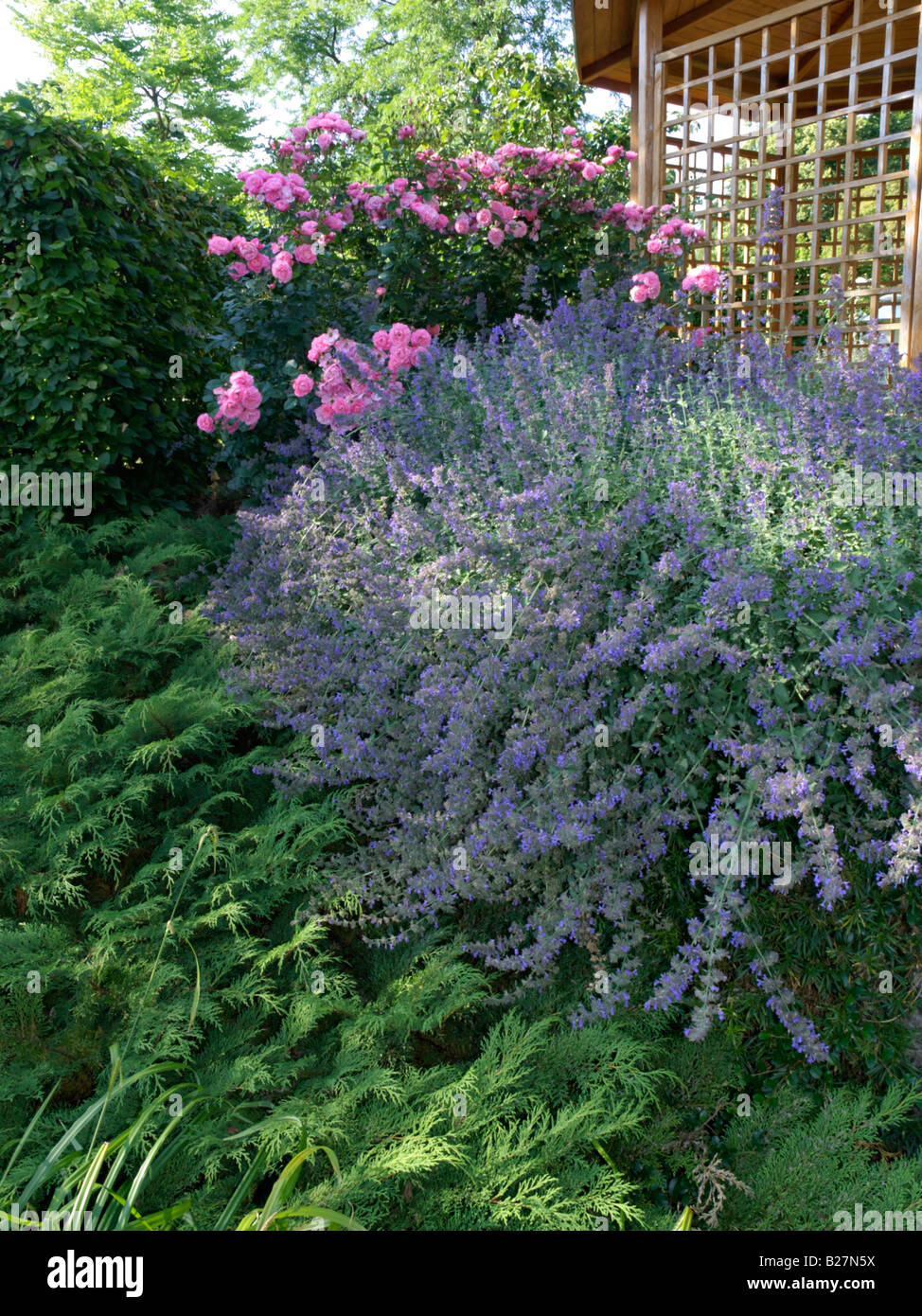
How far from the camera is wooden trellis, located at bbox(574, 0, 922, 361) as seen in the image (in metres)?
5.43

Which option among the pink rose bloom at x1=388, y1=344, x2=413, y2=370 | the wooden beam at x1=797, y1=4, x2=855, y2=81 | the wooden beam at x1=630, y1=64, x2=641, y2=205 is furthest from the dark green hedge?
the wooden beam at x1=797, y1=4, x2=855, y2=81

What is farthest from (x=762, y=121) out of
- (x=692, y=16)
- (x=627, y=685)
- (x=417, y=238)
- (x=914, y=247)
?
(x=627, y=685)

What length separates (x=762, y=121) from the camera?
19.8ft

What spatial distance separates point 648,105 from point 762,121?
0.89m

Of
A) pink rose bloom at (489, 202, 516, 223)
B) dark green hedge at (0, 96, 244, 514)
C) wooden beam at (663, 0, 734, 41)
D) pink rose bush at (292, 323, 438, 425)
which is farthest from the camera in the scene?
wooden beam at (663, 0, 734, 41)

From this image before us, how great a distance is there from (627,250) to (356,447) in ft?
10.4

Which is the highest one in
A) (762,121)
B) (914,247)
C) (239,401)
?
(762,121)

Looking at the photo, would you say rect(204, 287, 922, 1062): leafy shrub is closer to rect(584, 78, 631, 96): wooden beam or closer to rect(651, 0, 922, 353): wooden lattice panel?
rect(651, 0, 922, 353): wooden lattice panel

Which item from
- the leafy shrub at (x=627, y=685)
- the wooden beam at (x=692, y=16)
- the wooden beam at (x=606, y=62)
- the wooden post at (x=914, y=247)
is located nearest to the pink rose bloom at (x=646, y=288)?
the wooden post at (x=914, y=247)

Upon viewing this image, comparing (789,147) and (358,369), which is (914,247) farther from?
(358,369)

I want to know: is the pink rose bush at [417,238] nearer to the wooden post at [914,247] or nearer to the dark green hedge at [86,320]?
the dark green hedge at [86,320]

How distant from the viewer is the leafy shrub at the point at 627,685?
234 centimetres

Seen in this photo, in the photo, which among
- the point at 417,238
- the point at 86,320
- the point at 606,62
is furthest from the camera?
the point at 606,62

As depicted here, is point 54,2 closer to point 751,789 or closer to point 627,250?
point 627,250
